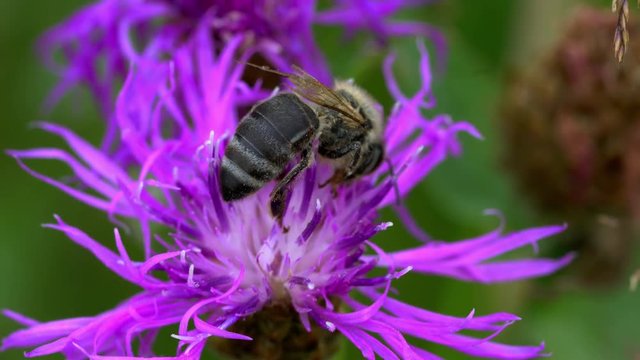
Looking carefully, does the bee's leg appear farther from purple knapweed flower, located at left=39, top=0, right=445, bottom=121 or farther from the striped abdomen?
purple knapweed flower, located at left=39, top=0, right=445, bottom=121

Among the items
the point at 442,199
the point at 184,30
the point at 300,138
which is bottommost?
the point at 442,199

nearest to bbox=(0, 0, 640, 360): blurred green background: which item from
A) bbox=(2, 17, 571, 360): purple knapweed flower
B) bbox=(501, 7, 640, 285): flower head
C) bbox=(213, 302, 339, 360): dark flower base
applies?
bbox=(501, 7, 640, 285): flower head

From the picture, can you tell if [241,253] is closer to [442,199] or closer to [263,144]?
[263,144]

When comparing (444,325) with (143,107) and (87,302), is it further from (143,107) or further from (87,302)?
(87,302)

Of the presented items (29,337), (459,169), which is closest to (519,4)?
(459,169)

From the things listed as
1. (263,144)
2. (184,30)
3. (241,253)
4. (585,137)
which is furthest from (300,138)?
(585,137)

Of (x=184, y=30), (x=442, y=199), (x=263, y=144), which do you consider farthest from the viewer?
(x=442, y=199)
